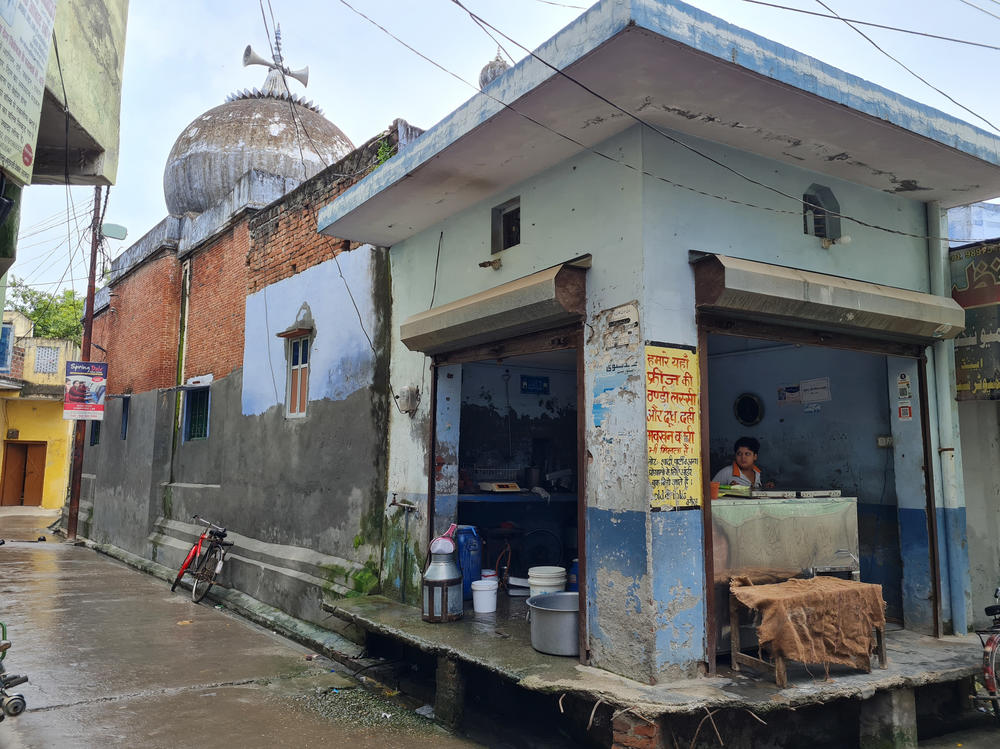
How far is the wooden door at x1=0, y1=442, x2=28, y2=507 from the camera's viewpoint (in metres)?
27.1

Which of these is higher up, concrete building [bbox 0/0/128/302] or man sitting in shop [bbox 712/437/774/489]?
concrete building [bbox 0/0/128/302]

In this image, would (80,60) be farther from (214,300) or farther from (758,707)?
(214,300)

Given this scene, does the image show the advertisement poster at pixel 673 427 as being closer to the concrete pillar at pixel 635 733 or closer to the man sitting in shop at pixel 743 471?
the concrete pillar at pixel 635 733

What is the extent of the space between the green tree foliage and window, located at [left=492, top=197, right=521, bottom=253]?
3237 centimetres

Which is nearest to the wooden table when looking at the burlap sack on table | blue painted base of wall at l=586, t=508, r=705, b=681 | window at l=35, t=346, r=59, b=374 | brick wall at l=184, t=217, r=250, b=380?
the burlap sack on table

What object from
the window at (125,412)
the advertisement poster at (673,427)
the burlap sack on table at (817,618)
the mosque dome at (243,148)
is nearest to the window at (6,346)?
the window at (125,412)

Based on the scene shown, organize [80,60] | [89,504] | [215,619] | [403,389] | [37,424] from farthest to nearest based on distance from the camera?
[37,424] < [89,504] < [215,619] < [403,389] < [80,60]

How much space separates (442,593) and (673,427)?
2.68 meters

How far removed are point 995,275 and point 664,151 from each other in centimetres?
345

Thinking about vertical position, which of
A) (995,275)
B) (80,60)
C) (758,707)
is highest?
(80,60)

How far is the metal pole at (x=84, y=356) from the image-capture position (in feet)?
57.2

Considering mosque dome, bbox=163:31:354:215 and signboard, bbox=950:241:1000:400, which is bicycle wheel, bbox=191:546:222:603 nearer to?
mosque dome, bbox=163:31:354:215

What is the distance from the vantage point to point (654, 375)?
16.3 feet

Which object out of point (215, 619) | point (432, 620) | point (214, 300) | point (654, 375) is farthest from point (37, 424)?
point (654, 375)
